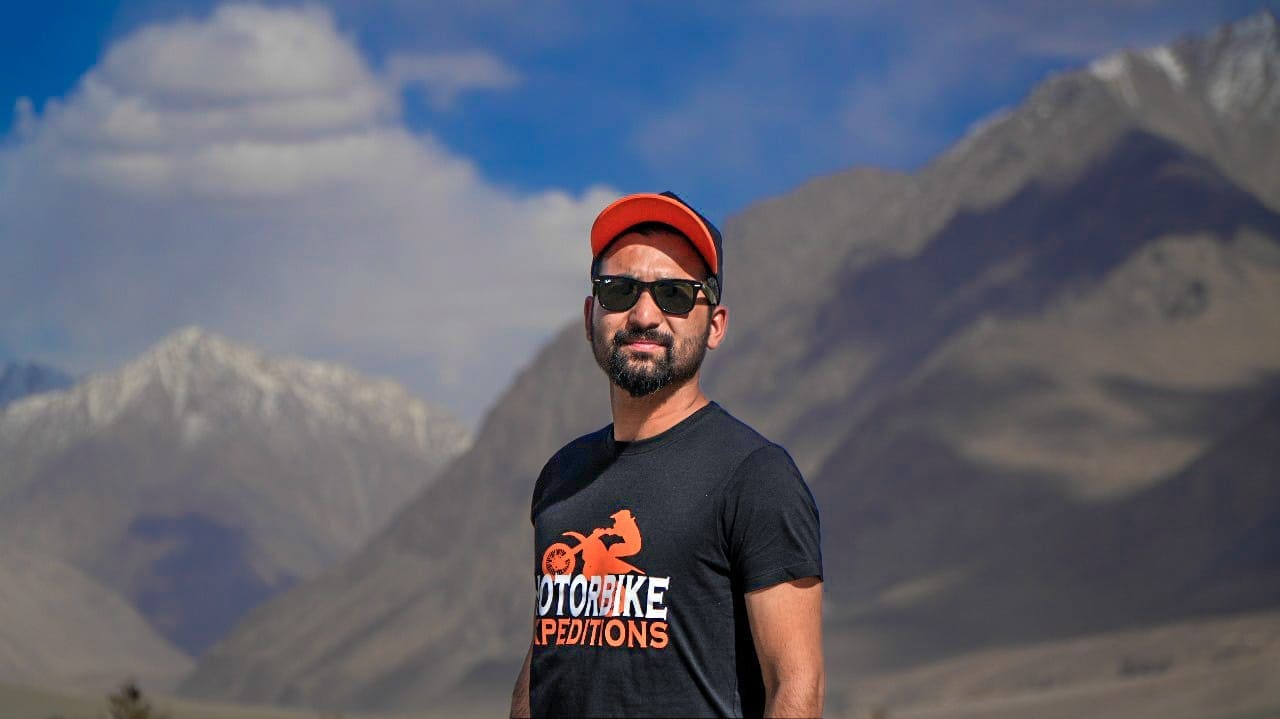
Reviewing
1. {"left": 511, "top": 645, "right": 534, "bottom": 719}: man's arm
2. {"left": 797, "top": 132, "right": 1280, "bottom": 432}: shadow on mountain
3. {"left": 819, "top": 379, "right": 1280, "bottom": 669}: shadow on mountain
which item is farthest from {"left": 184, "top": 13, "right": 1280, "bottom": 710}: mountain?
{"left": 511, "top": 645, "right": 534, "bottom": 719}: man's arm

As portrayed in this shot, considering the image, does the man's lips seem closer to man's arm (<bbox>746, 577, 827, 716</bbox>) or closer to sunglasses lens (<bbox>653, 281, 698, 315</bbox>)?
sunglasses lens (<bbox>653, 281, 698, 315</bbox>)

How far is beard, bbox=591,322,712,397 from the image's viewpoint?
12.8ft

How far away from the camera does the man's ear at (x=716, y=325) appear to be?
402 centimetres

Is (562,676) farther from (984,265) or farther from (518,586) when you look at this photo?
(984,265)

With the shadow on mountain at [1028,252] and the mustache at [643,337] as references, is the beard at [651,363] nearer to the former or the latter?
the mustache at [643,337]

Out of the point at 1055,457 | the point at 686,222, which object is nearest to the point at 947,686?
the point at 1055,457

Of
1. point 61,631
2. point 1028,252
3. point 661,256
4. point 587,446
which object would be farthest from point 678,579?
point 61,631

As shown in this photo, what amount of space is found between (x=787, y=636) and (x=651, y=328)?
76 centimetres

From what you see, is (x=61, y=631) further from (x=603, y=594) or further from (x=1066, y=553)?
(x=603, y=594)

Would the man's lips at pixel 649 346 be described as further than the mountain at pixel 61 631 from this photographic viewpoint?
No

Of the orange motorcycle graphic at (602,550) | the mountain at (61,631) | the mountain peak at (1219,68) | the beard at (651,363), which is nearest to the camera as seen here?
the orange motorcycle graphic at (602,550)

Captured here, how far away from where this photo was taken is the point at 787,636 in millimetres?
3561

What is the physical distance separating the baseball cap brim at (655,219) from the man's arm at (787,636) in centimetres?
77

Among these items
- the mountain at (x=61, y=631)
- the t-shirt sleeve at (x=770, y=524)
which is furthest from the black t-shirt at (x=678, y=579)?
the mountain at (x=61, y=631)
